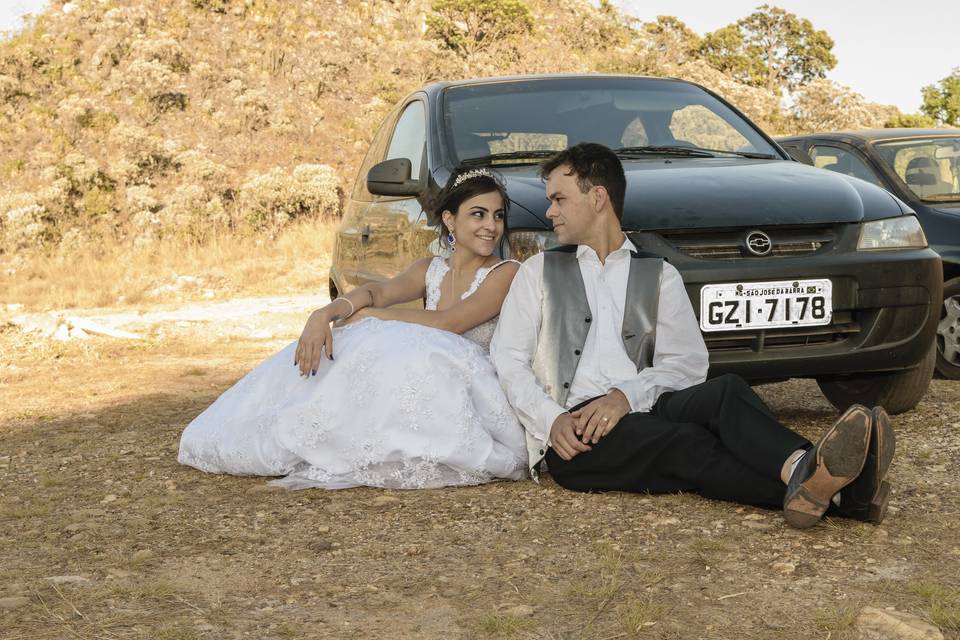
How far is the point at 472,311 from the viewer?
4.37 metres

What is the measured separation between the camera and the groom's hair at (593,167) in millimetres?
4000

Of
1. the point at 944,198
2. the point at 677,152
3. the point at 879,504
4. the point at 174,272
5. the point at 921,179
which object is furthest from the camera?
the point at 174,272

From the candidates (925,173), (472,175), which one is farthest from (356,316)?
(925,173)

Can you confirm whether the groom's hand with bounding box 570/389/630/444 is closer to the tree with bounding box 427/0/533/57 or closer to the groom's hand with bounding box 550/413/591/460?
the groom's hand with bounding box 550/413/591/460

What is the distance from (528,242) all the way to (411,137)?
5.75 ft

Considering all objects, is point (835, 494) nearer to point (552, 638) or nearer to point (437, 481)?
point (552, 638)

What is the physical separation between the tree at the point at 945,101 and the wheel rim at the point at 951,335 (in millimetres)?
28987

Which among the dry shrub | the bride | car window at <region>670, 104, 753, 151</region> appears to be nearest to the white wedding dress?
the bride

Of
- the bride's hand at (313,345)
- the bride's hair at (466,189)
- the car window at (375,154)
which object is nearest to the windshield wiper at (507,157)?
the bride's hair at (466,189)

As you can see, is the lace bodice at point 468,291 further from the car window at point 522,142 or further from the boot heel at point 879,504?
the boot heel at point 879,504

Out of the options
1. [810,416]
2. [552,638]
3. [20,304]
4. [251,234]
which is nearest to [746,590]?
[552,638]

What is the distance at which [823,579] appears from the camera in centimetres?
285

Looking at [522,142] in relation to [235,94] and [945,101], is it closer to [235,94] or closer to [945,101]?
[235,94]

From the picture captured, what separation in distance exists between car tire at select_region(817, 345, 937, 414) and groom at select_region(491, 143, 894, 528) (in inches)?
59.8
